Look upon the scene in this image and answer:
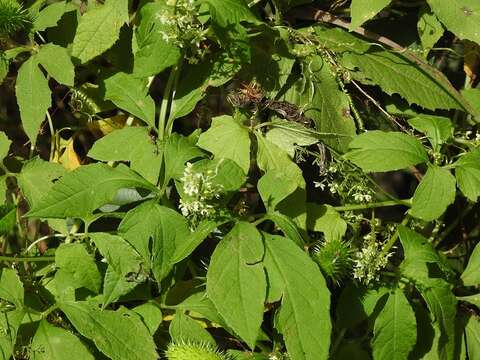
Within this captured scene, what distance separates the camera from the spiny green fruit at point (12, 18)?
1.82m

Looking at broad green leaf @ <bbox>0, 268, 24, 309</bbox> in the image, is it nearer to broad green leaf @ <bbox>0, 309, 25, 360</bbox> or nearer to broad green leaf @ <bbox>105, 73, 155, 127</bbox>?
broad green leaf @ <bbox>0, 309, 25, 360</bbox>

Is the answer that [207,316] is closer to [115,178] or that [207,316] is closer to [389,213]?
[115,178]

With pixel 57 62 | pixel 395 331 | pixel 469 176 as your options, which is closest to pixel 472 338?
pixel 395 331

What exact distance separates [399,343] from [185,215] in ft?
1.85

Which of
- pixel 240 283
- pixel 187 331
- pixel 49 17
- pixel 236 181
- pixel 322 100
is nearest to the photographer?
pixel 240 283

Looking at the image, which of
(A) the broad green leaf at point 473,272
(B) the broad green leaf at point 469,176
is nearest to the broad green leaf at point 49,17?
(B) the broad green leaf at point 469,176

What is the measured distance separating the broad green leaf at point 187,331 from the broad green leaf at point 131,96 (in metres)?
0.46

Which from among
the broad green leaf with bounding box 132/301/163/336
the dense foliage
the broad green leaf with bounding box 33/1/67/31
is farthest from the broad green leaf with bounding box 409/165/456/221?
the broad green leaf with bounding box 33/1/67/31

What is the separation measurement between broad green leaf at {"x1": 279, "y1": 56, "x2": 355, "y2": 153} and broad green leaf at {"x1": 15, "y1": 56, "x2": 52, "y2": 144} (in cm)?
58

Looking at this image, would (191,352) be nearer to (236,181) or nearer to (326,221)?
(236,181)

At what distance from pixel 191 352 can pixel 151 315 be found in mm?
151

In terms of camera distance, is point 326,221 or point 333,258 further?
point 326,221

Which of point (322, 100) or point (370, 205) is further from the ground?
point (322, 100)

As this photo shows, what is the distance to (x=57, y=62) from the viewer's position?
1825 mm
